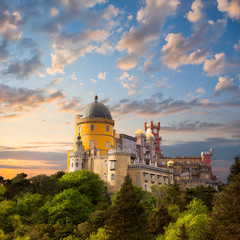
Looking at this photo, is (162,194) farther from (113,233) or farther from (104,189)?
(113,233)

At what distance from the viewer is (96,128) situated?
8906cm

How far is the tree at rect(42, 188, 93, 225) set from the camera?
61.5 m

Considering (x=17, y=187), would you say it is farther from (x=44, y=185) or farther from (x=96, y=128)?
(x=96, y=128)

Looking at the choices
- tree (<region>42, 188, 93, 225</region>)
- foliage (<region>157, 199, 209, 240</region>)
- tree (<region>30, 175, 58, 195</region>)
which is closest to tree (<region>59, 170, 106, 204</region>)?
tree (<region>30, 175, 58, 195</region>)

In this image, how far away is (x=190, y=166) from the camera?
114312 mm

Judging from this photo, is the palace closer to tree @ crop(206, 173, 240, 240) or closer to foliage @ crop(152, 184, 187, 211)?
foliage @ crop(152, 184, 187, 211)

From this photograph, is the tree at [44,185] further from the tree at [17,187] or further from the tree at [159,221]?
the tree at [159,221]

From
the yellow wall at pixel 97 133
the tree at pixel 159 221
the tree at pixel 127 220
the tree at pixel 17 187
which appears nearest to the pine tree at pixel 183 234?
the tree at pixel 127 220

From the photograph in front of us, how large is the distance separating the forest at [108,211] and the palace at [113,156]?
379 cm

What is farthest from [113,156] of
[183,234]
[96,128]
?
[183,234]

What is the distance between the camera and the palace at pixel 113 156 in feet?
254

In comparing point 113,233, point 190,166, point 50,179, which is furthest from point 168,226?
point 190,166

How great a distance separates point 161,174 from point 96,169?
54.3ft

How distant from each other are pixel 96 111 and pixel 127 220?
52.5 m
